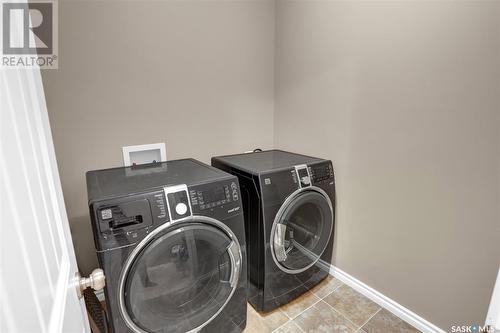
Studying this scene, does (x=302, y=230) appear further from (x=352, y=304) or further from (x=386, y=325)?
(x=386, y=325)

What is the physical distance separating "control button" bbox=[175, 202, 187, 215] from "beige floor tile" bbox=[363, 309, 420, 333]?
1298mm

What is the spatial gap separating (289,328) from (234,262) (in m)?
0.63

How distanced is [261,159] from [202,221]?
79cm

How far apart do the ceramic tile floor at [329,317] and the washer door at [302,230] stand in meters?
0.26

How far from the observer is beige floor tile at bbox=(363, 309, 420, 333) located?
156 cm

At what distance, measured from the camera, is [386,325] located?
5.24 feet

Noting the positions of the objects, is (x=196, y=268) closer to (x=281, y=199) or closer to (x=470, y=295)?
(x=281, y=199)

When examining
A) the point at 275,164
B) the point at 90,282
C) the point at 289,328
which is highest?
the point at 275,164

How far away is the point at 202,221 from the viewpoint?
4.04ft

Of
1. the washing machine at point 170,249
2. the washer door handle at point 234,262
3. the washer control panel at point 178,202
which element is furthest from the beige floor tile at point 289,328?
the washer control panel at point 178,202

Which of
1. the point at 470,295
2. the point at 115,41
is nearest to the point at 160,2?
the point at 115,41

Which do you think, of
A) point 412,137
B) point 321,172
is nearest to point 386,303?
point 321,172

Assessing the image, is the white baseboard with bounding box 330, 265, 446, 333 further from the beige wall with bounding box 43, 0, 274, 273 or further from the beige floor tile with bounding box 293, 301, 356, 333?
the beige wall with bounding box 43, 0, 274, 273

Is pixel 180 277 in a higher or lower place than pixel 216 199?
lower
